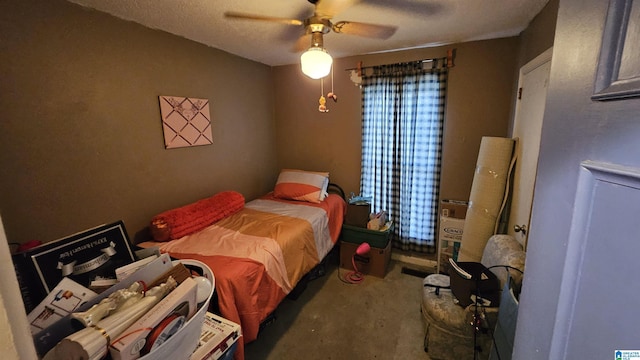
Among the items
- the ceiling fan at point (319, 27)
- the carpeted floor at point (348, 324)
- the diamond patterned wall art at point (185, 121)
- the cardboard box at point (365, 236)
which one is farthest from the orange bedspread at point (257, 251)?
the ceiling fan at point (319, 27)

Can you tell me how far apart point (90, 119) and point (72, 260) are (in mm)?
1121

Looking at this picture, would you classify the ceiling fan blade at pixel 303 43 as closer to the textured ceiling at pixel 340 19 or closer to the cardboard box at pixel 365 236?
the textured ceiling at pixel 340 19

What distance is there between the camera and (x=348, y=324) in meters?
2.11

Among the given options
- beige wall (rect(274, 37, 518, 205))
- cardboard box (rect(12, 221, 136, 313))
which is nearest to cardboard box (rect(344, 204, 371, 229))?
beige wall (rect(274, 37, 518, 205))

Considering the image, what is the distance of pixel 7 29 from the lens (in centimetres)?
144

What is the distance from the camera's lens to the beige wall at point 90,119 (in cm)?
150

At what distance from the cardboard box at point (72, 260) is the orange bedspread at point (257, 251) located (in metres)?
0.51

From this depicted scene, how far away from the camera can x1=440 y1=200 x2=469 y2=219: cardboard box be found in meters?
2.51

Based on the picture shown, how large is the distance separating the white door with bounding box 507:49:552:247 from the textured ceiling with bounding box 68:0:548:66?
0.43 m

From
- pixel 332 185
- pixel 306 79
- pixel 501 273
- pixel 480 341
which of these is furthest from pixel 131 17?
pixel 480 341

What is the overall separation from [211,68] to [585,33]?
2786 mm

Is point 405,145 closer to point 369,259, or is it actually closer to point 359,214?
point 359,214

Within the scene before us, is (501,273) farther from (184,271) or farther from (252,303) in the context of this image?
(184,271)

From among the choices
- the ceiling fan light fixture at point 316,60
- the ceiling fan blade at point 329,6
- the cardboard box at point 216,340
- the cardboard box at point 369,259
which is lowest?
the cardboard box at point 369,259
